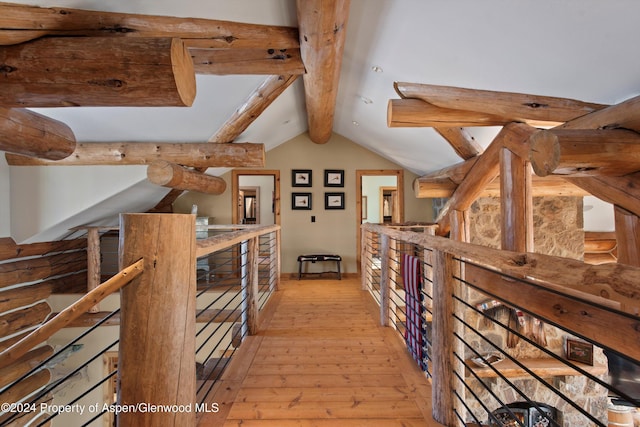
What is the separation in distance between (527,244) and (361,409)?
1878 mm

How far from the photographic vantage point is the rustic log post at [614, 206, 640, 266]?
176cm

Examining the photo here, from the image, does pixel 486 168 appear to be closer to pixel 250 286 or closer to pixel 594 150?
pixel 594 150

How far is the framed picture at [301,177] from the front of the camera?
556 cm

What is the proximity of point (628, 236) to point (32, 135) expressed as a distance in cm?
364

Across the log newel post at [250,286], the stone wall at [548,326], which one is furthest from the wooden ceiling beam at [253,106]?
the stone wall at [548,326]

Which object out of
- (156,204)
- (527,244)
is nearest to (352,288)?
(527,244)

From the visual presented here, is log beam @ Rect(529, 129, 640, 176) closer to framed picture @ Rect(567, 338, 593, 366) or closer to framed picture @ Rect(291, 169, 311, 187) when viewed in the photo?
framed picture @ Rect(567, 338, 593, 366)

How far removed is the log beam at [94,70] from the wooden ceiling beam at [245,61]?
964 millimetres

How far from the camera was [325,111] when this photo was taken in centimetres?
371

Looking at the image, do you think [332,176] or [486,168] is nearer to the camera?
[486,168]

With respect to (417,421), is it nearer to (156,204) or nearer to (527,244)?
(527,244)

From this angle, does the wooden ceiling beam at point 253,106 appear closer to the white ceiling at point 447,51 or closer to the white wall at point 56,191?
the white ceiling at point 447,51

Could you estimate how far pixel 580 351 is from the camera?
393cm

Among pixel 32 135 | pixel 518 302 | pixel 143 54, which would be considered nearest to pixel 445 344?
pixel 518 302
